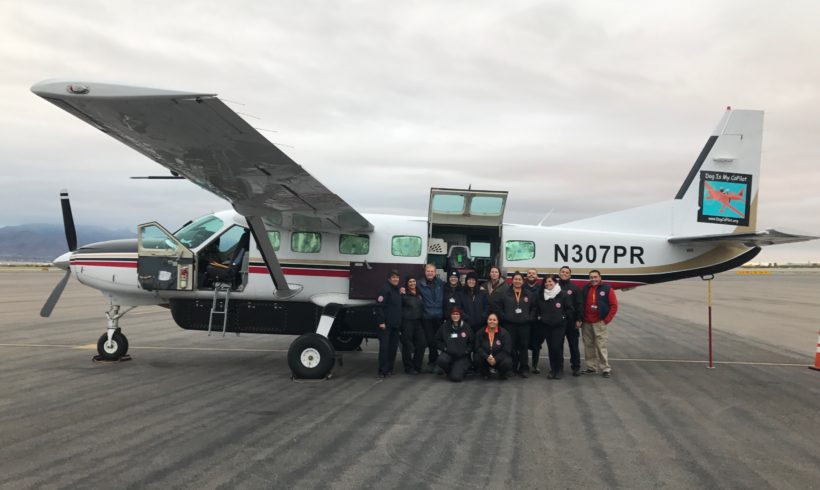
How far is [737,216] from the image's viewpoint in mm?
10922

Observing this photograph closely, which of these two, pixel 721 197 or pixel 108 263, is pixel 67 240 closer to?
pixel 108 263

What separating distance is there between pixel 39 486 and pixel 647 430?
6.21 meters

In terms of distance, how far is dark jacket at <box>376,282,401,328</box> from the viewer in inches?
359

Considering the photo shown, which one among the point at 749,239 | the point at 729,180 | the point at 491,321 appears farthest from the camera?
the point at 729,180

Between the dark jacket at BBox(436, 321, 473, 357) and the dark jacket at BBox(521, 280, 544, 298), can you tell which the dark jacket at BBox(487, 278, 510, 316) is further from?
the dark jacket at BBox(436, 321, 473, 357)

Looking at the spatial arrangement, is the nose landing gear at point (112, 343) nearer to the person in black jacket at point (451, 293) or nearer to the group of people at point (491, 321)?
the group of people at point (491, 321)

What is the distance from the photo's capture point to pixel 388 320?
360 inches

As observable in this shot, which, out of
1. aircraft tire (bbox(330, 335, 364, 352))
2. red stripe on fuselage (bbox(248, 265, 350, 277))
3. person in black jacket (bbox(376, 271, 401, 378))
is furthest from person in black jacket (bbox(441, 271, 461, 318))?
aircraft tire (bbox(330, 335, 364, 352))

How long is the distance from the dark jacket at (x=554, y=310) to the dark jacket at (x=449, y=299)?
1.48 metres

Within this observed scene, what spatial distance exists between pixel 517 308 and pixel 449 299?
3.88 ft

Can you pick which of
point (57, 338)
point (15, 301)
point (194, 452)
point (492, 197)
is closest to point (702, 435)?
point (492, 197)

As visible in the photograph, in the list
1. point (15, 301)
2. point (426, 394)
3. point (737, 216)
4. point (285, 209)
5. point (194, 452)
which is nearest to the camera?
point (194, 452)

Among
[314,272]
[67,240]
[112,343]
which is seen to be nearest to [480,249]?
[314,272]

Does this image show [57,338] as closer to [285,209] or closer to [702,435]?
[285,209]
